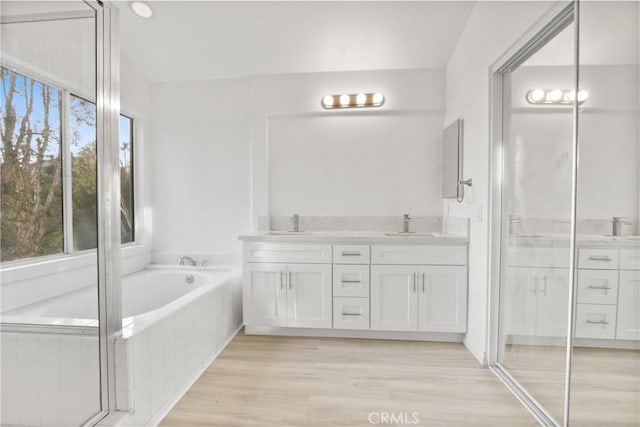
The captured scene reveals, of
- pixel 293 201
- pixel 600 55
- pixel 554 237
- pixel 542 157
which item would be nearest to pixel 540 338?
pixel 554 237

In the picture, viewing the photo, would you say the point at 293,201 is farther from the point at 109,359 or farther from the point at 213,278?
the point at 109,359

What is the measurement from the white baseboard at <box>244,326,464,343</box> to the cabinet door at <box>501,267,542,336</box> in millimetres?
632

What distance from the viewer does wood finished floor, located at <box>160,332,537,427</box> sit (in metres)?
1.72

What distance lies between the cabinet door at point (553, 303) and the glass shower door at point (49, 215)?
7.08 ft

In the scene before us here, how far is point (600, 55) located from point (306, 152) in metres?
2.35

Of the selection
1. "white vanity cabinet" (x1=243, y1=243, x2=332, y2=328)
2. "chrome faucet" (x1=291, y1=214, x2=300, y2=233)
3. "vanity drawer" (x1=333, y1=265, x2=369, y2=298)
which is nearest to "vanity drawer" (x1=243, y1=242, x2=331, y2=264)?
"white vanity cabinet" (x1=243, y1=243, x2=332, y2=328)

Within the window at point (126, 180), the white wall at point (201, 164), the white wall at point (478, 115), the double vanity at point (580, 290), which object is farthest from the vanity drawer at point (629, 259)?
the window at point (126, 180)

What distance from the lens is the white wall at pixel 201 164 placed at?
3352mm

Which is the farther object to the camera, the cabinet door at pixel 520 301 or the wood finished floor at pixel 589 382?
the cabinet door at pixel 520 301

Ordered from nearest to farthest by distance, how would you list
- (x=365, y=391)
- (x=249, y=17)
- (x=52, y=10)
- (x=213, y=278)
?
(x=52, y=10)
(x=365, y=391)
(x=249, y=17)
(x=213, y=278)

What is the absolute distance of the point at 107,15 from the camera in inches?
61.6

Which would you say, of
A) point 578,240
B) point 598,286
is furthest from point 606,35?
point 598,286

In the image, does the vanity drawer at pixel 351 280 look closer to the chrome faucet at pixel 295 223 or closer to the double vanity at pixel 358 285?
the double vanity at pixel 358 285

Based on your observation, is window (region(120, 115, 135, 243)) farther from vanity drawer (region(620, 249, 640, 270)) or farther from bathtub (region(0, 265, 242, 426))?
vanity drawer (region(620, 249, 640, 270))
